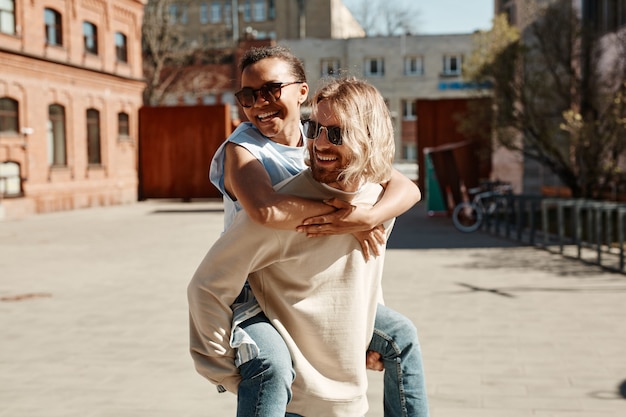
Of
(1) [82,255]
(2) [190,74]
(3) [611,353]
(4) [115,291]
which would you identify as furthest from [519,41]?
(2) [190,74]

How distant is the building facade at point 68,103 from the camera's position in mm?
24703

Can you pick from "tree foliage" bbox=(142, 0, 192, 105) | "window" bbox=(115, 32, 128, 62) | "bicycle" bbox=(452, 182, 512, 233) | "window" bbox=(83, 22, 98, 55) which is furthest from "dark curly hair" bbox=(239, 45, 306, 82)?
"tree foliage" bbox=(142, 0, 192, 105)

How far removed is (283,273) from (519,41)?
17.8 metres

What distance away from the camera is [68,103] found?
28.0 m

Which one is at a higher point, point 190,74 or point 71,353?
point 190,74

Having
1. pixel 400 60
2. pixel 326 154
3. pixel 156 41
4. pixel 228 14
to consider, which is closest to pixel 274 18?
pixel 228 14

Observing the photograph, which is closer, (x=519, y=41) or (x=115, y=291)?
(x=115, y=291)

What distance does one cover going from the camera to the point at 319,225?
8.25 ft

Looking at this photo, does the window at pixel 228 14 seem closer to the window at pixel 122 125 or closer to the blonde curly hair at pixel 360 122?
the window at pixel 122 125

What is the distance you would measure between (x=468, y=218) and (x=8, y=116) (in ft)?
44.9

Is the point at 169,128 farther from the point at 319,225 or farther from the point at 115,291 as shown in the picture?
the point at 319,225

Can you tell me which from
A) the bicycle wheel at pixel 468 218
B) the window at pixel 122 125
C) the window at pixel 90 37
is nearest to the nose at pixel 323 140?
the bicycle wheel at pixel 468 218

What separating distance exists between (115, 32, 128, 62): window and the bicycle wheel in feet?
58.9

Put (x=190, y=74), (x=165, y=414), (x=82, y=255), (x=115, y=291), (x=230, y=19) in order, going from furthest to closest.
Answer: (x=230, y=19) → (x=190, y=74) → (x=82, y=255) → (x=115, y=291) → (x=165, y=414)
